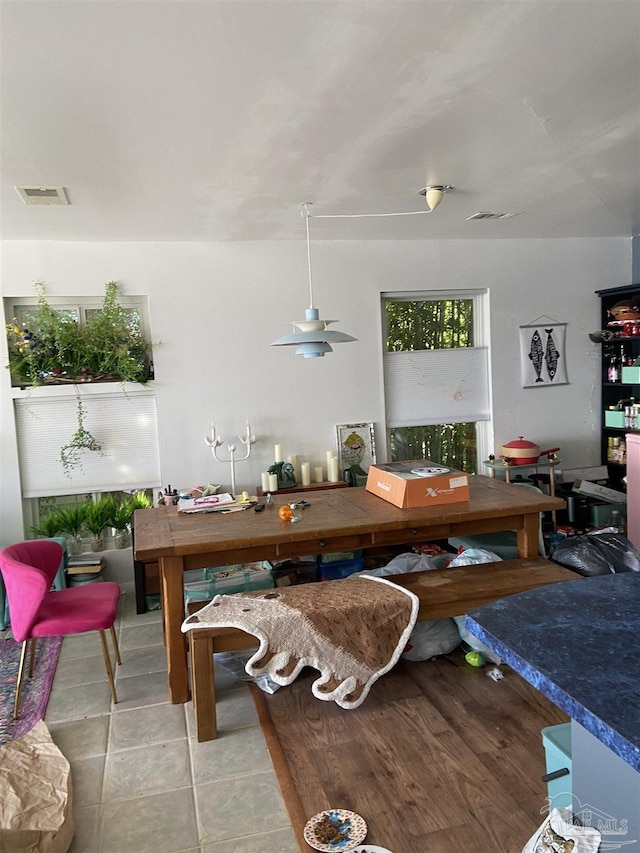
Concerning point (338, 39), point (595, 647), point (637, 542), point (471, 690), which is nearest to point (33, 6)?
point (338, 39)

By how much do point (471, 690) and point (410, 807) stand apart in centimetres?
91

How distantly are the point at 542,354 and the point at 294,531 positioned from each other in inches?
134

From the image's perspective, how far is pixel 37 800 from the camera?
2.35 m

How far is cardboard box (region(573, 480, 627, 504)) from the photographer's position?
5.14m

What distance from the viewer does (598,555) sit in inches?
140

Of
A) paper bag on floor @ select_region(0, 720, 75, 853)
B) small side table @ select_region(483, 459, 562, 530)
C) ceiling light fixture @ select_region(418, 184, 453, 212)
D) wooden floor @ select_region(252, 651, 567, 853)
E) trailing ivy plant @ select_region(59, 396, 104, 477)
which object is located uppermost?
ceiling light fixture @ select_region(418, 184, 453, 212)

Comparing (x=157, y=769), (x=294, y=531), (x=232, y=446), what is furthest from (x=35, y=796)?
(x=232, y=446)

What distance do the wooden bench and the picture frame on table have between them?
193 cm

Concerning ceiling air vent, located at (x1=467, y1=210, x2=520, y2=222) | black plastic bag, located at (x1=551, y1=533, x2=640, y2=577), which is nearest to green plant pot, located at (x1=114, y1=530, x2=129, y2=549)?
black plastic bag, located at (x1=551, y1=533, x2=640, y2=577)

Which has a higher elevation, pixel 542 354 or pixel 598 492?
pixel 542 354

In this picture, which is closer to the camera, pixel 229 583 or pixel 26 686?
pixel 26 686

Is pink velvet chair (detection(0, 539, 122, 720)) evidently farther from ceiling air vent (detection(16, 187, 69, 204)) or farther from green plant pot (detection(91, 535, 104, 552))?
ceiling air vent (detection(16, 187, 69, 204))

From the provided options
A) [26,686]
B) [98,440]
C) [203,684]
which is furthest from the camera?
[98,440]

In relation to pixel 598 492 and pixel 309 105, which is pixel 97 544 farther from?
pixel 598 492
